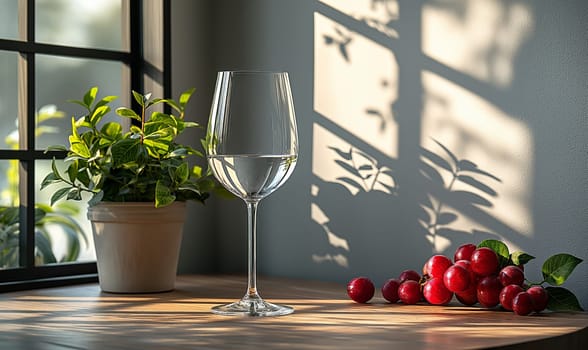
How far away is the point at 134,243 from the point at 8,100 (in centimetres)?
141

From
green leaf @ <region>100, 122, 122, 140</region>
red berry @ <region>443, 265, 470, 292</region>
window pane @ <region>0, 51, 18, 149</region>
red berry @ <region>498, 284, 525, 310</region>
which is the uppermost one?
window pane @ <region>0, 51, 18, 149</region>

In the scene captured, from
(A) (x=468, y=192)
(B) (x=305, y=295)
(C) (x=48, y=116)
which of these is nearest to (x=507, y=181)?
(A) (x=468, y=192)

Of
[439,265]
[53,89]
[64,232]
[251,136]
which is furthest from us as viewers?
[53,89]

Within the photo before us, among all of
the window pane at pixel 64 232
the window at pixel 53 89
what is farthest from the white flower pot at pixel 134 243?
the window pane at pixel 64 232

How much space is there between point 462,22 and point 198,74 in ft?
2.40

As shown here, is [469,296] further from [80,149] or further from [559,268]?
[80,149]

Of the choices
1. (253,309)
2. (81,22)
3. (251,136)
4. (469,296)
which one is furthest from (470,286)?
(81,22)

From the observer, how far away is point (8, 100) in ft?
9.70

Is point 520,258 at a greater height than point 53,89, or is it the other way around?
point 53,89

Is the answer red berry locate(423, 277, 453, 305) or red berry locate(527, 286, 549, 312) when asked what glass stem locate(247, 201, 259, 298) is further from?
red berry locate(527, 286, 549, 312)

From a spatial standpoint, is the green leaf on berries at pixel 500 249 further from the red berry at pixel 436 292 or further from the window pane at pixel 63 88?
the window pane at pixel 63 88

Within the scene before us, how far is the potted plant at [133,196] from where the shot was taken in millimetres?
1744

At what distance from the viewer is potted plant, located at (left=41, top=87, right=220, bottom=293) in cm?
174

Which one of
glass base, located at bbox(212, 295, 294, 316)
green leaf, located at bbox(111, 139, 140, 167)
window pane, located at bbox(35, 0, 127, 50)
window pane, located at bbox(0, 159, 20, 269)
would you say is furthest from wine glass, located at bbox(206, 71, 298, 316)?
window pane, located at bbox(35, 0, 127, 50)
